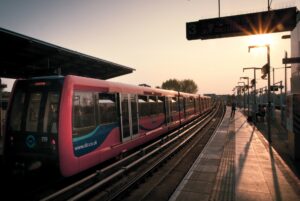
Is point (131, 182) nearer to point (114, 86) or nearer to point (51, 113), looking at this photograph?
point (51, 113)

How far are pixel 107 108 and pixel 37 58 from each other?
24.5 feet

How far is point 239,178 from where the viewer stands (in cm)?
852

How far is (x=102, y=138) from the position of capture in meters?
8.88

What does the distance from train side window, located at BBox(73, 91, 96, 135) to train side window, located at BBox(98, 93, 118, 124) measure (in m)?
0.43

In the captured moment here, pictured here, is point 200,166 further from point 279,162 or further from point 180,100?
point 180,100

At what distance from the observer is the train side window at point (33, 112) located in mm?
7695

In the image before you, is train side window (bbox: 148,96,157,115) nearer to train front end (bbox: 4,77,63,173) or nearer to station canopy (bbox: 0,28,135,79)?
station canopy (bbox: 0,28,135,79)

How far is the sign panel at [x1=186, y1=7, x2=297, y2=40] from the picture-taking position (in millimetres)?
12602

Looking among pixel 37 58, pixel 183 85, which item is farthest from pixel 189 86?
pixel 37 58

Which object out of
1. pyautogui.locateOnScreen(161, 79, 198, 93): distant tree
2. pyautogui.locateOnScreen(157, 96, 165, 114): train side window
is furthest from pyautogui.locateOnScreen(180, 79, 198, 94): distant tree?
pyautogui.locateOnScreen(157, 96, 165, 114): train side window

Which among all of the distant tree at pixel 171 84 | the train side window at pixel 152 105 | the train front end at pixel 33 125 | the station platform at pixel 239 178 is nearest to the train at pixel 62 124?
the train front end at pixel 33 125

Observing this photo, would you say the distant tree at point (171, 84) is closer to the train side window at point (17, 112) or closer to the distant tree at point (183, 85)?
the distant tree at point (183, 85)

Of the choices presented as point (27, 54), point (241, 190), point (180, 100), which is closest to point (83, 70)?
point (27, 54)

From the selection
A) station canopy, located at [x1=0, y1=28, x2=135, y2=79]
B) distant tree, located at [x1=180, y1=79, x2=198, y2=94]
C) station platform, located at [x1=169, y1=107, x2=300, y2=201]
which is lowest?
station platform, located at [x1=169, y1=107, x2=300, y2=201]
